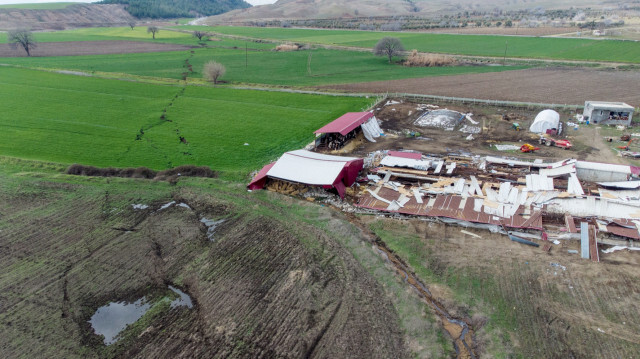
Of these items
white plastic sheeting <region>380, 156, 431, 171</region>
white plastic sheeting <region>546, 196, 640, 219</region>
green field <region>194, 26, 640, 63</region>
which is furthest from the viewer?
green field <region>194, 26, 640, 63</region>

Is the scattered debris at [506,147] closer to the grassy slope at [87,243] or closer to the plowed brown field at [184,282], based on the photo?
the grassy slope at [87,243]

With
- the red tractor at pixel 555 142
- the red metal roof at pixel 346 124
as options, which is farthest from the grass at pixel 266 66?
the red tractor at pixel 555 142

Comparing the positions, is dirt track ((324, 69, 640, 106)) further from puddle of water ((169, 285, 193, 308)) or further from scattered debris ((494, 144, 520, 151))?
puddle of water ((169, 285, 193, 308))

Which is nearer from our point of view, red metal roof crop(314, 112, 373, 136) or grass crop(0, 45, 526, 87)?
red metal roof crop(314, 112, 373, 136)

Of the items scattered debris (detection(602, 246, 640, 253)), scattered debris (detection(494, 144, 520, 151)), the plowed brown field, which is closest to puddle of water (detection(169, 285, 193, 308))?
the plowed brown field

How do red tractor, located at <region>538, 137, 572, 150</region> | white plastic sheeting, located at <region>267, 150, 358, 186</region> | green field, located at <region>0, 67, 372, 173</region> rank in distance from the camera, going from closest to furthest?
white plastic sheeting, located at <region>267, 150, 358, 186</region>, green field, located at <region>0, 67, 372, 173</region>, red tractor, located at <region>538, 137, 572, 150</region>

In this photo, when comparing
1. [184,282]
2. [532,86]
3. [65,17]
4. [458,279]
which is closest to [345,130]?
[458,279]
